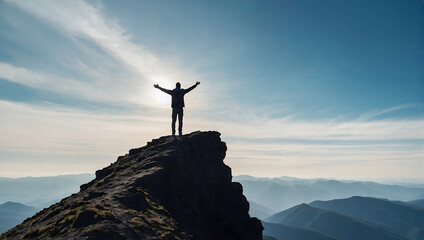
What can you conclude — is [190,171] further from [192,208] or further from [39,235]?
[39,235]

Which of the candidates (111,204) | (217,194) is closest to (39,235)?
(111,204)

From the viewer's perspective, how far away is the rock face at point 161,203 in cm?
1369

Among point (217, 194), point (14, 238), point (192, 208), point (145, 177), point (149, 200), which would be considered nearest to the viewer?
point (14, 238)

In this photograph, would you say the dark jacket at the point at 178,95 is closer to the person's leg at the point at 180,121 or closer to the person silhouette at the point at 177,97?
the person silhouette at the point at 177,97

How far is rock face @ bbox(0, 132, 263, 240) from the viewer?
13688 mm

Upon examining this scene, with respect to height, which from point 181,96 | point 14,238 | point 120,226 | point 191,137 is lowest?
point 14,238

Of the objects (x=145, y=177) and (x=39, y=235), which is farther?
(x=145, y=177)

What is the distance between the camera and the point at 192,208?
934 inches

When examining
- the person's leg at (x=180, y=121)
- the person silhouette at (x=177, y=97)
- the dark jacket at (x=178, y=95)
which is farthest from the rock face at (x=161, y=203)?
the dark jacket at (x=178, y=95)

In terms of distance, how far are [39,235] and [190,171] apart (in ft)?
49.9

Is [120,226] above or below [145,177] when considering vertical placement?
below

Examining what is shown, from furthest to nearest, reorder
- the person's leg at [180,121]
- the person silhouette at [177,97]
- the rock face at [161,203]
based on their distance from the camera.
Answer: the person's leg at [180,121], the person silhouette at [177,97], the rock face at [161,203]

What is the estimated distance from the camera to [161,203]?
19.6 meters

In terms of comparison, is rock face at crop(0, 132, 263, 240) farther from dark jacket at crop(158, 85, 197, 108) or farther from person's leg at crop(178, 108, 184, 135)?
dark jacket at crop(158, 85, 197, 108)
